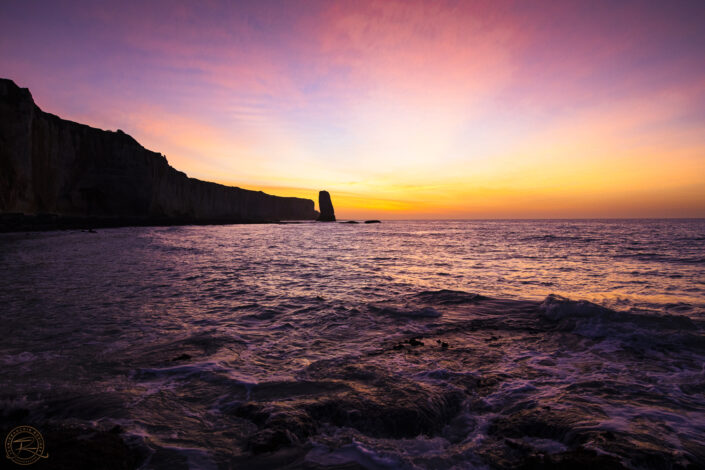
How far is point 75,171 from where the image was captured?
4922cm

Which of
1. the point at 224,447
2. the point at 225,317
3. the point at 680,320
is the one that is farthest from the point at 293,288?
the point at 680,320

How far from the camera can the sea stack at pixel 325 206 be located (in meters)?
144

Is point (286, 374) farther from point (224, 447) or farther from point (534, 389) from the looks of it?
point (534, 389)

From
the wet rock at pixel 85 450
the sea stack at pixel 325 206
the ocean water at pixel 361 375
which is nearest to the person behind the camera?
the wet rock at pixel 85 450

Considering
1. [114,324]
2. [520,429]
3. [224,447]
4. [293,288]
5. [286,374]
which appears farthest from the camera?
[293,288]

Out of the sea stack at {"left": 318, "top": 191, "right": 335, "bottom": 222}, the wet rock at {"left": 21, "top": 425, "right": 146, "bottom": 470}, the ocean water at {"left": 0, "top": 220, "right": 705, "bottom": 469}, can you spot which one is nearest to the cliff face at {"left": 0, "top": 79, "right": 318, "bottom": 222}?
the ocean water at {"left": 0, "top": 220, "right": 705, "bottom": 469}

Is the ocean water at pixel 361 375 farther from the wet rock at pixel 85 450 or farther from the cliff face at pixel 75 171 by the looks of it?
the cliff face at pixel 75 171

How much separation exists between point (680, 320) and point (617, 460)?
617 cm

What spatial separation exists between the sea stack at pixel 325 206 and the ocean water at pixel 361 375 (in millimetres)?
135039

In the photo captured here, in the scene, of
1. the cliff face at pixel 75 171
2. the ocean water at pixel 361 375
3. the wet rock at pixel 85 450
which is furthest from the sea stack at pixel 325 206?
the wet rock at pixel 85 450

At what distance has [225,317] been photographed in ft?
24.0

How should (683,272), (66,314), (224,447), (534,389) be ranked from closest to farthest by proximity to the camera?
(224,447) < (534,389) < (66,314) < (683,272)

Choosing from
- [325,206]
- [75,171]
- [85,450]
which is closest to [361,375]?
[85,450]

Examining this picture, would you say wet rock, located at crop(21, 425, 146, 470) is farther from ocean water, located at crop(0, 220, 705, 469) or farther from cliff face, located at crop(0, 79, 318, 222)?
cliff face, located at crop(0, 79, 318, 222)
